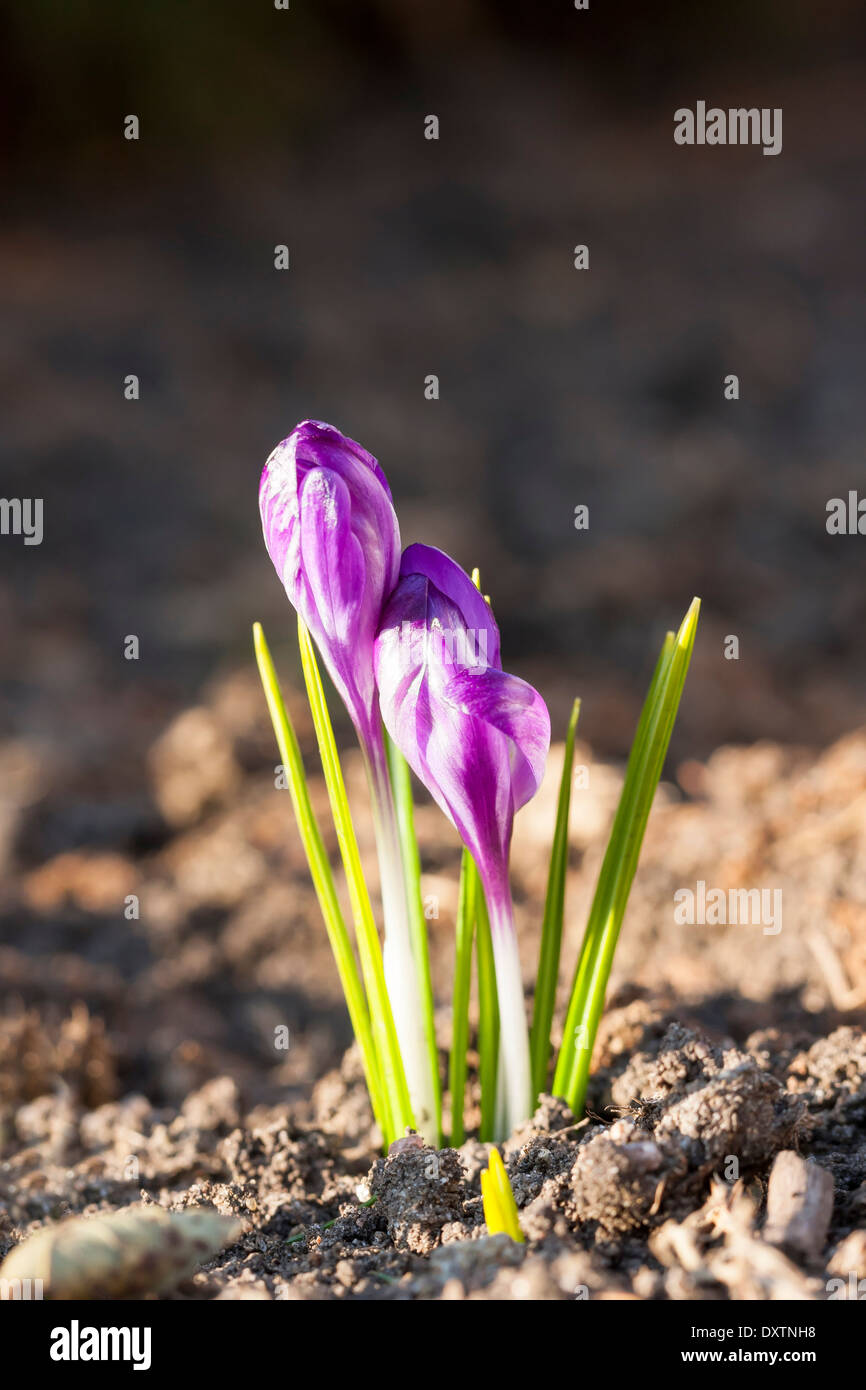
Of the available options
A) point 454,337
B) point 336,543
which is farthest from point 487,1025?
point 454,337

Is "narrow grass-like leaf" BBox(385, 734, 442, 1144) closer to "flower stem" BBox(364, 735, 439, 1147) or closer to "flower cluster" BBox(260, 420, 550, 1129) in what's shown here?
"flower stem" BBox(364, 735, 439, 1147)

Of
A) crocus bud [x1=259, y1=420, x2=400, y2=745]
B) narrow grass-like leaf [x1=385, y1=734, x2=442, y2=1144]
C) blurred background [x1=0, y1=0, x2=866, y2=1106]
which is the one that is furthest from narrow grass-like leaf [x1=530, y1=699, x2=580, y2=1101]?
blurred background [x1=0, y1=0, x2=866, y2=1106]

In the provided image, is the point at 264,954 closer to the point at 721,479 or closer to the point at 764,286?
the point at 721,479

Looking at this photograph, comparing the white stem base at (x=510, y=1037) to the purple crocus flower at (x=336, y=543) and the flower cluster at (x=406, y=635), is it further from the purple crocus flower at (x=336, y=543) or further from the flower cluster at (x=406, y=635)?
the purple crocus flower at (x=336, y=543)

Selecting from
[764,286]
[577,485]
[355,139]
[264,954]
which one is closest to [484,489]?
[577,485]

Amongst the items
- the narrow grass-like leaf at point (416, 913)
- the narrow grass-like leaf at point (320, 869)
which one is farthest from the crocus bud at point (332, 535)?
the narrow grass-like leaf at point (416, 913)

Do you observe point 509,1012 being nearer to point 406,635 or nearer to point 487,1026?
point 487,1026

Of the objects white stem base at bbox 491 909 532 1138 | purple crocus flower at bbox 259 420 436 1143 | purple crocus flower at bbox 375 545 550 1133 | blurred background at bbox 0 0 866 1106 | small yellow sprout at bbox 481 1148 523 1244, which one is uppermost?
blurred background at bbox 0 0 866 1106
